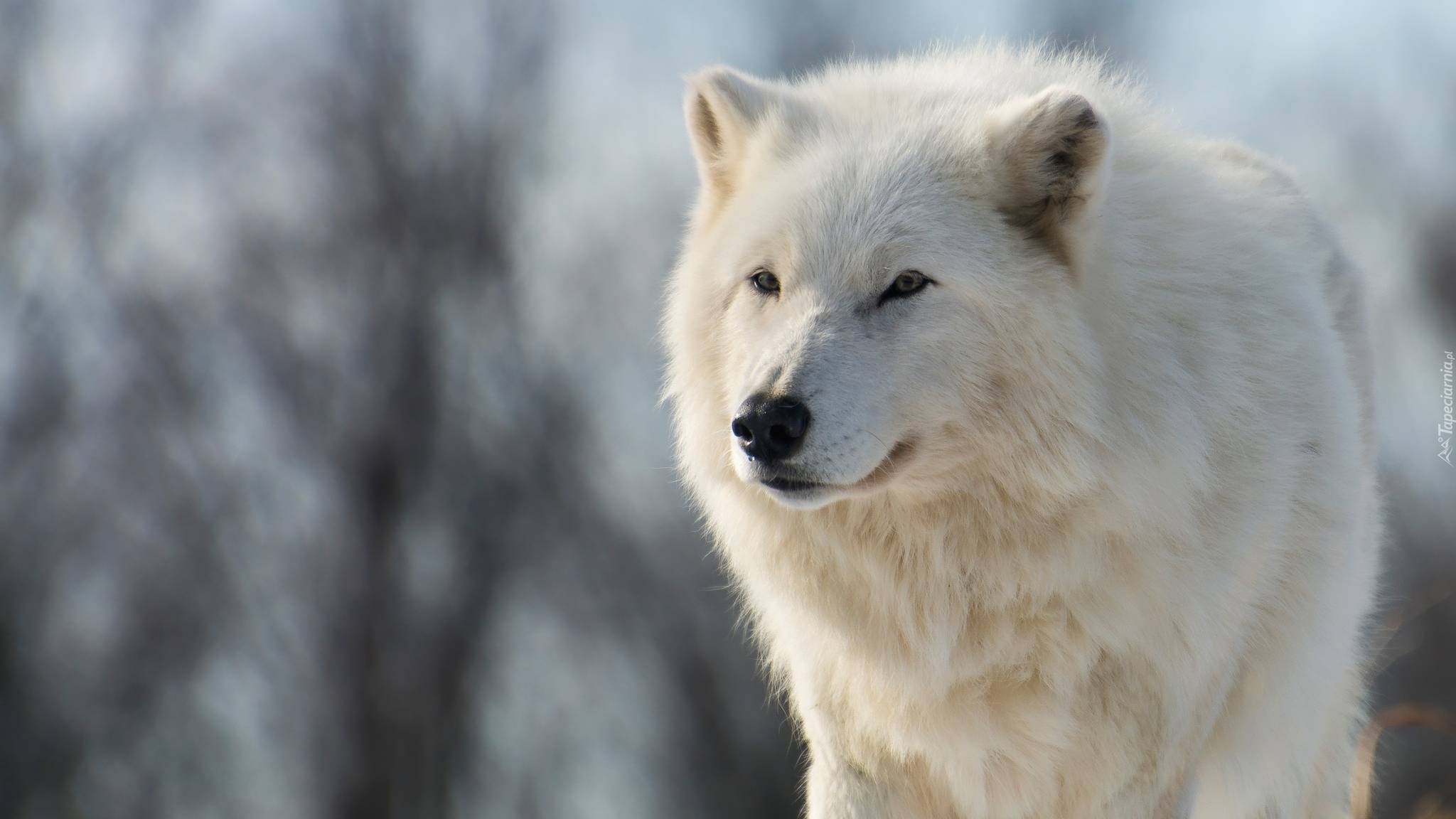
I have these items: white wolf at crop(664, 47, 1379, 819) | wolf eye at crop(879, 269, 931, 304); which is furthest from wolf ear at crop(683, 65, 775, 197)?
wolf eye at crop(879, 269, 931, 304)

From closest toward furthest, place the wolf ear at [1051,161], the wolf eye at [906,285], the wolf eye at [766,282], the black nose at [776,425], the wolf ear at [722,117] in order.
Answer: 1. the black nose at [776,425]
2. the wolf ear at [1051,161]
3. the wolf eye at [906,285]
4. the wolf eye at [766,282]
5. the wolf ear at [722,117]

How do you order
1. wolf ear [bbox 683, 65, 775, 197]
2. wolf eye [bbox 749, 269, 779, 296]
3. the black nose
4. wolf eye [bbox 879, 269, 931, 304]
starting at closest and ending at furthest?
1. the black nose
2. wolf eye [bbox 879, 269, 931, 304]
3. wolf eye [bbox 749, 269, 779, 296]
4. wolf ear [bbox 683, 65, 775, 197]

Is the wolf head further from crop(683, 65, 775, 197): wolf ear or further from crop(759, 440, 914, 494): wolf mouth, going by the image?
crop(683, 65, 775, 197): wolf ear

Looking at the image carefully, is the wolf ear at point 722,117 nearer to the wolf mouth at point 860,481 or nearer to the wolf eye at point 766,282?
the wolf eye at point 766,282

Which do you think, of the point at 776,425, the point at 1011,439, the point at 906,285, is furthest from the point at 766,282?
the point at 1011,439

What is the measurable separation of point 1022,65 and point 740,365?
133cm

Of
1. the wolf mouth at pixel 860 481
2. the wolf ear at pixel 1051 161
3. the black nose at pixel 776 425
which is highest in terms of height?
the wolf ear at pixel 1051 161

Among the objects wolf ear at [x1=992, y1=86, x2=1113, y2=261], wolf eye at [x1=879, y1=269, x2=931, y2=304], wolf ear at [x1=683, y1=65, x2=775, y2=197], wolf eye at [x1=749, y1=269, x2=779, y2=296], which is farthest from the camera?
wolf ear at [x1=683, y1=65, x2=775, y2=197]

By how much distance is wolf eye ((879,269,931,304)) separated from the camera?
8.51 ft

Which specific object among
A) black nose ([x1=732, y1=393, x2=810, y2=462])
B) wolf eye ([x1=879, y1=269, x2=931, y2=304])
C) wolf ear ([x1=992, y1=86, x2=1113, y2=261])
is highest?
wolf ear ([x1=992, y1=86, x2=1113, y2=261])

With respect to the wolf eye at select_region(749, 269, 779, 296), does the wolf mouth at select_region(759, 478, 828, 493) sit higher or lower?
lower

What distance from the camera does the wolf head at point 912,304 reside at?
2412 mm

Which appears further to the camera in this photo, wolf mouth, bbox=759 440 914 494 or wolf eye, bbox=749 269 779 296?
wolf eye, bbox=749 269 779 296

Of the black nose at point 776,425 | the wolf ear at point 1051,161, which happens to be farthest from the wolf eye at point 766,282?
the wolf ear at point 1051,161
